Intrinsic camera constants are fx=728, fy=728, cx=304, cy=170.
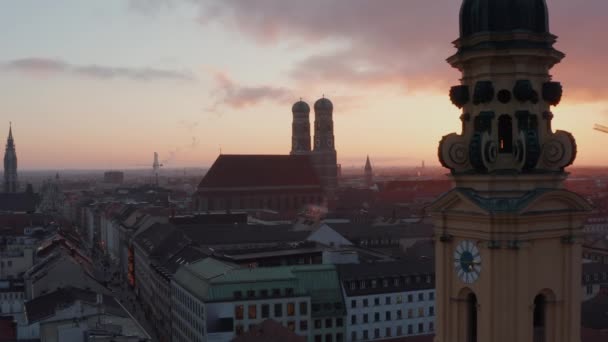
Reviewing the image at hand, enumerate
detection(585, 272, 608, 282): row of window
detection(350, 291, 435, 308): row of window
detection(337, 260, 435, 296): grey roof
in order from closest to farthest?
detection(350, 291, 435, 308): row of window, detection(337, 260, 435, 296): grey roof, detection(585, 272, 608, 282): row of window

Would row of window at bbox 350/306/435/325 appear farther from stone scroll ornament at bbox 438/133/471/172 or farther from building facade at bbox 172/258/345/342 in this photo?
stone scroll ornament at bbox 438/133/471/172

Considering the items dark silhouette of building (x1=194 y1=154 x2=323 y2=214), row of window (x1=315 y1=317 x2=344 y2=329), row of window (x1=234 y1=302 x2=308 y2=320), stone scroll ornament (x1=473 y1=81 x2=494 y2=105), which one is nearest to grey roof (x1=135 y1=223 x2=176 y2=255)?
row of window (x1=234 y1=302 x2=308 y2=320)

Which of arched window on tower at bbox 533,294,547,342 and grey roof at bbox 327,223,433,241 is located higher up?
arched window on tower at bbox 533,294,547,342

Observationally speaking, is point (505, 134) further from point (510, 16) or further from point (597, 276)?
point (597, 276)

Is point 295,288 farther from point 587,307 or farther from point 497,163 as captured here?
point 497,163

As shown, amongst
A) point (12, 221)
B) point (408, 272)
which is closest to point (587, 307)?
point (408, 272)

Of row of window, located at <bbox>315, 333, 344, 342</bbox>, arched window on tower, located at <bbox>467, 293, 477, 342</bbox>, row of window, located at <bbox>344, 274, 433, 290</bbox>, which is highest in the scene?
arched window on tower, located at <bbox>467, 293, 477, 342</bbox>

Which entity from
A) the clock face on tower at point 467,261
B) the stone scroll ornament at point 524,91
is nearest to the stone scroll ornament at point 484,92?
the stone scroll ornament at point 524,91

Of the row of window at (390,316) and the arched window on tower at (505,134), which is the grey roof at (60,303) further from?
the arched window on tower at (505,134)
